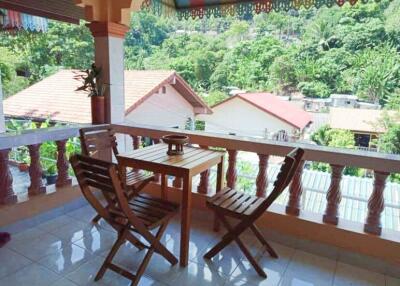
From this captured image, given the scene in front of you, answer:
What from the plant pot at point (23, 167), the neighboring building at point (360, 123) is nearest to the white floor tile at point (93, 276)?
the plant pot at point (23, 167)

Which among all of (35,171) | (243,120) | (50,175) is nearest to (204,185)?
(35,171)

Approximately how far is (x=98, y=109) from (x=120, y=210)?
161cm

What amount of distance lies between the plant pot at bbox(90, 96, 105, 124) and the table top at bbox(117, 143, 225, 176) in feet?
3.27

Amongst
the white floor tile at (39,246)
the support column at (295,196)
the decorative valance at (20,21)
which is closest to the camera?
the white floor tile at (39,246)

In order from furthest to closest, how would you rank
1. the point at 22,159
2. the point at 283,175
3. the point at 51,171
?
the point at 22,159, the point at 51,171, the point at 283,175

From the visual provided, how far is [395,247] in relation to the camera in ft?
6.61

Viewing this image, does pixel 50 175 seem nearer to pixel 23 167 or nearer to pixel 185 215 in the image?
pixel 23 167

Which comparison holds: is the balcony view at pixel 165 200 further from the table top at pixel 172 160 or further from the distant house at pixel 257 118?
the distant house at pixel 257 118

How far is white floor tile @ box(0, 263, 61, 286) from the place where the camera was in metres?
1.81

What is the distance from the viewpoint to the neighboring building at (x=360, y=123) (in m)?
13.8

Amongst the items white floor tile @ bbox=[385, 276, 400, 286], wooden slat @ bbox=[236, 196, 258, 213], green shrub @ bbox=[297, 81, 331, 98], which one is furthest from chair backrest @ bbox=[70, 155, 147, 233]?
green shrub @ bbox=[297, 81, 331, 98]

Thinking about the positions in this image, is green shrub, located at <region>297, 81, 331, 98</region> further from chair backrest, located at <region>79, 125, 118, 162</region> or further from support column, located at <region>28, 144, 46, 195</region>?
support column, located at <region>28, 144, 46, 195</region>

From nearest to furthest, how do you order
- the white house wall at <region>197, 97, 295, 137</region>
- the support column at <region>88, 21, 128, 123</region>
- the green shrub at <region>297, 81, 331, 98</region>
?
the support column at <region>88, 21, 128, 123</region> < the white house wall at <region>197, 97, 295, 137</region> < the green shrub at <region>297, 81, 331, 98</region>

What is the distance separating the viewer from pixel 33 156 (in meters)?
2.52
